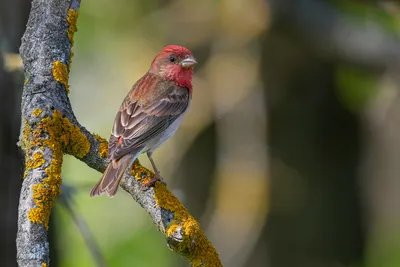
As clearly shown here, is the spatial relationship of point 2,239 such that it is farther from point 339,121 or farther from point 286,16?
point 339,121

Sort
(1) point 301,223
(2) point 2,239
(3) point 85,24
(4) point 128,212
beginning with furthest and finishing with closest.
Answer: (3) point 85,24 → (4) point 128,212 → (1) point 301,223 → (2) point 2,239

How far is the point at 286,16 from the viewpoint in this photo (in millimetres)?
6930

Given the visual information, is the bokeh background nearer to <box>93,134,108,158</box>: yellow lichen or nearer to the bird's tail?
the bird's tail

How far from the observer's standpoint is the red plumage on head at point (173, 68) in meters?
5.98

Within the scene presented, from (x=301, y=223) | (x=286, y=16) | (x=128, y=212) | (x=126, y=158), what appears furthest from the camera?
(x=128, y=212)

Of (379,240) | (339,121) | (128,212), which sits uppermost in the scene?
(339,121)

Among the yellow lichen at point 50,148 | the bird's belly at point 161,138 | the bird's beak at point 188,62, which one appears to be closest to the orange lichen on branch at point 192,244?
the yellow lichen at point 50,148

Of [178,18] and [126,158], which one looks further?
[178,18]

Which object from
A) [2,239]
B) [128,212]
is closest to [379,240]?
[128,212]

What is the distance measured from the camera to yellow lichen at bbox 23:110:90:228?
2998 millimetres

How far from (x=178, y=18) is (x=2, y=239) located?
3.47 metres

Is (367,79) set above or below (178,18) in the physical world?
below

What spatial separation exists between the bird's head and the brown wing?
0.12 metres

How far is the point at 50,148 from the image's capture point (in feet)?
10.8
